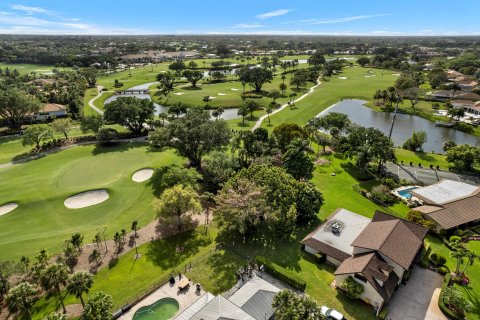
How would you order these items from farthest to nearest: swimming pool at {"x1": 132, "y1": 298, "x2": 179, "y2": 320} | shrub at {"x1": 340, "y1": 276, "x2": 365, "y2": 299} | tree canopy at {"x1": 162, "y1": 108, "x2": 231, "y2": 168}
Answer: tree canopy at {"x1": 162, "y1": 108, "x2": 231, "y2": 168}
shrub at {"x1": 340, "y1": 276, "x2": 365, "y2": 299}
swimming pool at {"x1": 132, "y1": 298, "x2": 179, "y2": 320}

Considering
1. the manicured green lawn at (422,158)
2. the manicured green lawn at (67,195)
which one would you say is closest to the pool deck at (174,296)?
the manicured green lawn at (67,195)

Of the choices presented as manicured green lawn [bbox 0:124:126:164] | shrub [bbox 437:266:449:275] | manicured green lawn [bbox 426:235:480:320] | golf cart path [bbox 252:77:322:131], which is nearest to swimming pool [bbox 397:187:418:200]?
manicured green lawn [bbox 426:235:480:320]

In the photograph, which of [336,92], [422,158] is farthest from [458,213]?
[336,92]

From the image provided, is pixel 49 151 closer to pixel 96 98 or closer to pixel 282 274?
pixel 282 274

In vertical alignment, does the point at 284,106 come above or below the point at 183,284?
above

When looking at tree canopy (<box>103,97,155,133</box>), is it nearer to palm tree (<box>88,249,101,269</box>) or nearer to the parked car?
palm tree (<box>88,249,101,269</box>)

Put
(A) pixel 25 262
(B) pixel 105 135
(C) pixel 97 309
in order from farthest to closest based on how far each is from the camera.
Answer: (B) pixel 105 135 < (A) pixel 25 262 < (C) pixel 97 309
